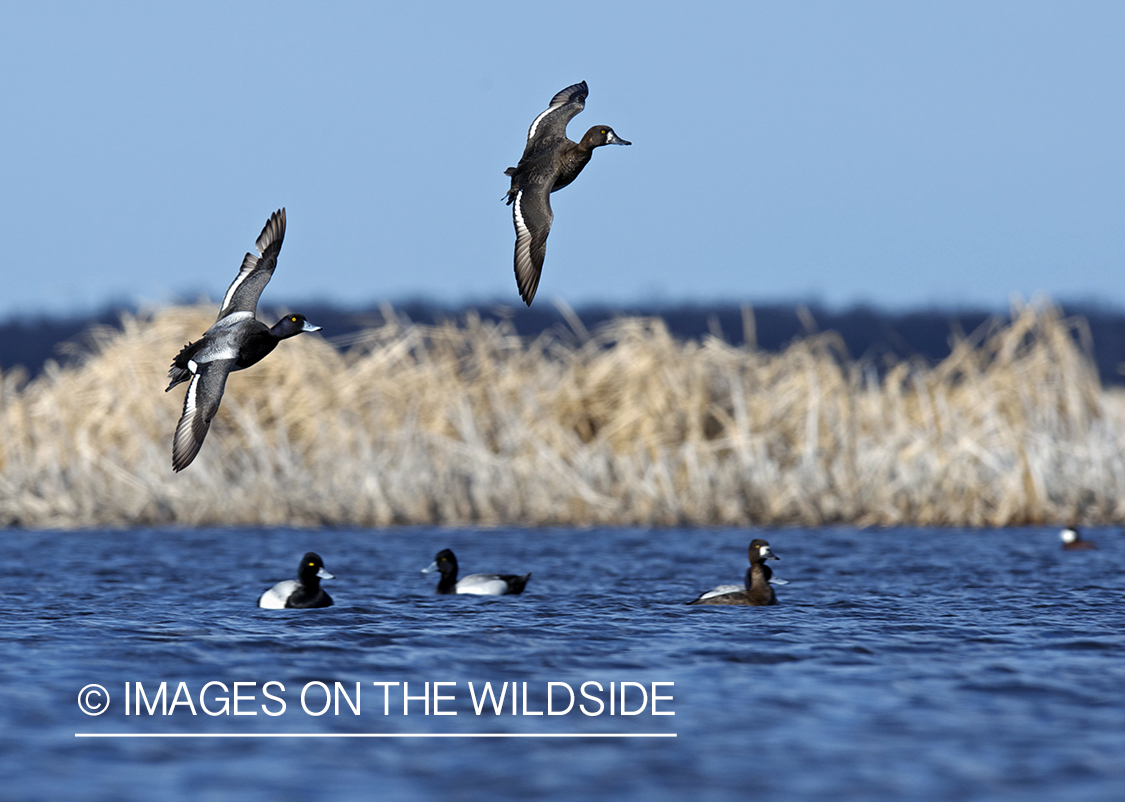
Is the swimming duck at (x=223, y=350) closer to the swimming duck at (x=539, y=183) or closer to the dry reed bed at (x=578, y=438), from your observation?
the swimming duck at (x=539, y=183)

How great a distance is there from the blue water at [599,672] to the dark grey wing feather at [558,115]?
2746mm

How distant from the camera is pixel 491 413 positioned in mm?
20453

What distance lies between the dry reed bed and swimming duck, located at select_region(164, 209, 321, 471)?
1094 cm

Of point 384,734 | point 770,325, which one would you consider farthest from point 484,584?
point 770,325

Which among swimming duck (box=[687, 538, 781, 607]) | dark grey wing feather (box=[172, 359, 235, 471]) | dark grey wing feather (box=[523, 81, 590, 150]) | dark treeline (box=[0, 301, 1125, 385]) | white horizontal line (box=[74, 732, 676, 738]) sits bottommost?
white horizontal line (box=[74, 732, 676, 738])

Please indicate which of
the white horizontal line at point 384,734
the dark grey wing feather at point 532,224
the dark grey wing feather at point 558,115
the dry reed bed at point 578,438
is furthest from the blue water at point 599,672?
the dark grey wing feather at point 558,115

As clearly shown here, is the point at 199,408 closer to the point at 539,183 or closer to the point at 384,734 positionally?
the point at 384,734

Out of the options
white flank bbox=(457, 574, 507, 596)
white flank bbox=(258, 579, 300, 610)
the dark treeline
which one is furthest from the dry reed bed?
the dark treeline

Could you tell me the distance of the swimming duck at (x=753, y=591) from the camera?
1320 centimetres

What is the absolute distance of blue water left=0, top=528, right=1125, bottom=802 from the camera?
7449 mm

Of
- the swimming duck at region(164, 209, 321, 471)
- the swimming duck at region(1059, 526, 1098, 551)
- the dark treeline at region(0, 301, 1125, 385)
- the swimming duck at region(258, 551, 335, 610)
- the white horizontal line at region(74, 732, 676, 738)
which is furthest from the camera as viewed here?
the dark treeline at region(0, 301, 1125, 385)

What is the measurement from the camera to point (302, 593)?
1328cm

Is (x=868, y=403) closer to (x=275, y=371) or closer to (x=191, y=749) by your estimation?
(x=275, y=371)

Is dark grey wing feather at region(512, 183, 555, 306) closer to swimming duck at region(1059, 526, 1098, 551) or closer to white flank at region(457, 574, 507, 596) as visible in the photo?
white flank at region(457, 574, 507, 596)
